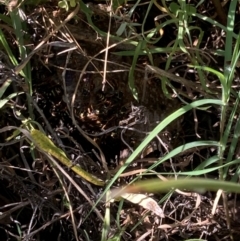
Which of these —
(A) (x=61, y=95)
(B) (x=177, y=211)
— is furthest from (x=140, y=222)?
(A) (x=61, y=95)

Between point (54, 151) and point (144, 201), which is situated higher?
point (54, 151)

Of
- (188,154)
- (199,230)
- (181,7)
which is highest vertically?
(181,7)

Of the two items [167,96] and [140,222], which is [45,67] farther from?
[140,222]

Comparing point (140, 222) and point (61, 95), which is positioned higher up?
point (61, 95)

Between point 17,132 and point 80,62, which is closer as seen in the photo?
point 17,132

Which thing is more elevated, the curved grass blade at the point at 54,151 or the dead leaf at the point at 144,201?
the curved grass blade at the point at 54,151

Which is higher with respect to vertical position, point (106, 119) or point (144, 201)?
point (106, 119)

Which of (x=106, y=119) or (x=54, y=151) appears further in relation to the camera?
(x=106, y=119)

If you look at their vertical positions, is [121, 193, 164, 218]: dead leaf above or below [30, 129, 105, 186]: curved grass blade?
below
